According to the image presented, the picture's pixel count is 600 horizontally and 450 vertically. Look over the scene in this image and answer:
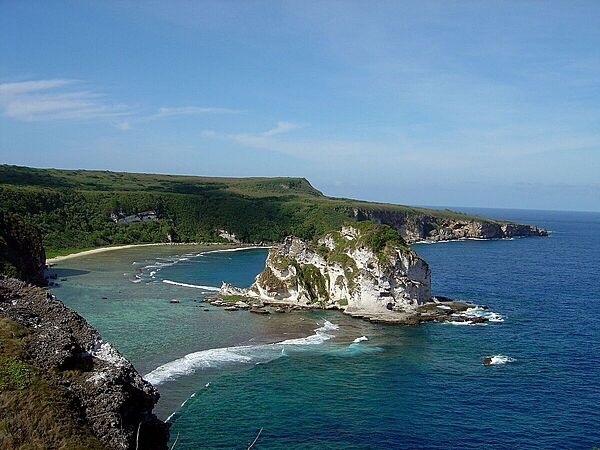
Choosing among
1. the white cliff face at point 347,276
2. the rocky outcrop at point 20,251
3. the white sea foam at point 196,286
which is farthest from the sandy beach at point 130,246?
the white cliff face at point 347,276

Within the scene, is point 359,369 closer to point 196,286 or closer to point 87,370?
point 87,370

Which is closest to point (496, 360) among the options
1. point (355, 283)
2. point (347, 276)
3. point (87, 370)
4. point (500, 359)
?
point (500, 359)

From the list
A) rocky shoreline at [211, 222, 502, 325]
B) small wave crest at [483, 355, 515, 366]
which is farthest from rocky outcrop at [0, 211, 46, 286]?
small wave crest at [483, 355, 515, 366]

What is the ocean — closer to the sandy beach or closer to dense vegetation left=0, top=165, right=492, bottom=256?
the sandy beach

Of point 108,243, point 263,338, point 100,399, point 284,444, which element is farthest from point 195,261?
point 100,399

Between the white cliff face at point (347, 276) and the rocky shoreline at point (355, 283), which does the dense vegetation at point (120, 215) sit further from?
the white cliff face at point (347, 276)
